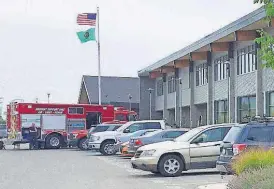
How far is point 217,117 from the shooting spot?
1989 inches

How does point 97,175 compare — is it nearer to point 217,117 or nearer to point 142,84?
point 217,117

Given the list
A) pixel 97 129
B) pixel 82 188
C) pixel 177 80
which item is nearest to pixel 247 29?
pixel 97 129

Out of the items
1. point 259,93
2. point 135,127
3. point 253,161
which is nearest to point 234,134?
point 253,161

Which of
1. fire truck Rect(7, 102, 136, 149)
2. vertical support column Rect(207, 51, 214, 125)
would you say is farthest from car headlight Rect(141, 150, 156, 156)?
vertical support column Rect(207, 51, 214, 125)

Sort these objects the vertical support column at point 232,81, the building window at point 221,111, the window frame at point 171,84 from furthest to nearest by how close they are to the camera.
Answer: the window frame at point 171,84
the building window at point 221,111
the vertical support column at point 232,81

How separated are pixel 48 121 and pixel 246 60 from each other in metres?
14.4

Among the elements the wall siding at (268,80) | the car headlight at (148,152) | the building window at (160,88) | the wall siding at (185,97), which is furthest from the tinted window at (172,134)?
the building window at (160,88)

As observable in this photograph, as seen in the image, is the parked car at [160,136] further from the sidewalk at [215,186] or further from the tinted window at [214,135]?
the sidewalk at [215,186]

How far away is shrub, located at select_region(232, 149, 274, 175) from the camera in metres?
13.4

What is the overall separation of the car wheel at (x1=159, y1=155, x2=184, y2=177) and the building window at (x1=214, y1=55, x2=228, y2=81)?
28.9 meters

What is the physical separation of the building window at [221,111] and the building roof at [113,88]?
33.3m

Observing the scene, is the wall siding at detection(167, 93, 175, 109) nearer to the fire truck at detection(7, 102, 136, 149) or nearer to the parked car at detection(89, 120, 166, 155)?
the fire truck at detection(7, 102, 136, 149)

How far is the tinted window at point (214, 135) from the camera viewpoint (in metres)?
19.5

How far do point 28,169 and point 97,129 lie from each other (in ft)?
44.9
